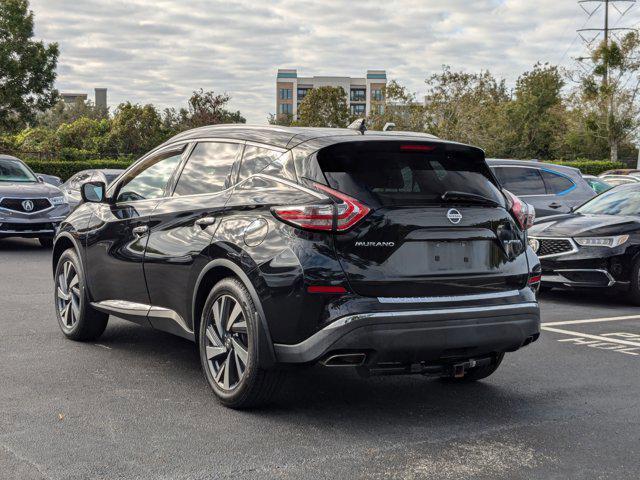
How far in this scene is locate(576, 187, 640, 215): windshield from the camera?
1123 centimetres

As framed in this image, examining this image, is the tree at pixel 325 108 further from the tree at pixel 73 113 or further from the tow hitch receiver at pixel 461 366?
the tow hitch receiver at pixel 461 366

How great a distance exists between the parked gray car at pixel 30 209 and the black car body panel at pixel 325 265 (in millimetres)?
10020

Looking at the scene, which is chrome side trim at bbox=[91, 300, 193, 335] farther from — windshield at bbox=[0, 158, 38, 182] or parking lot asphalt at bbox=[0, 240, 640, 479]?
windshield at bbox=[0, 158, 38, 182]

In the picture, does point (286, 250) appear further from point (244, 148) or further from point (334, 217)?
point (244, 148)

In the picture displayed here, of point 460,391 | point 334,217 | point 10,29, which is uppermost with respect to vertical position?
point 10,29

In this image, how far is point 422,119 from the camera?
57.4 m

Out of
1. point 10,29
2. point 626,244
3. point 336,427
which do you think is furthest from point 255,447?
point 10,29

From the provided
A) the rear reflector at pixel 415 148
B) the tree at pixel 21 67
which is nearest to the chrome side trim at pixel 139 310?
the rear reflector at pixel 415 148

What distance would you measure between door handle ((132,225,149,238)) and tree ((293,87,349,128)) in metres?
64.5

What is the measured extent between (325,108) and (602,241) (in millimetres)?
61554

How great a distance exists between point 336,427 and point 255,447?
0.62m

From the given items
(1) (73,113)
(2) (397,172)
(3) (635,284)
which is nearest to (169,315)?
(2) (397,172)

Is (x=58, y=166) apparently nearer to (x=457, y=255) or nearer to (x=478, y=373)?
(x=478, y=373)

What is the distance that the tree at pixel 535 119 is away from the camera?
67.0m
